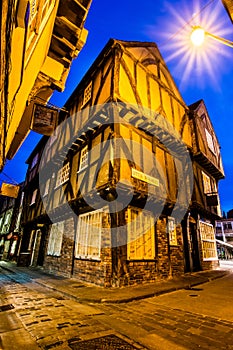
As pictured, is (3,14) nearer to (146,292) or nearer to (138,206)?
(146,292)

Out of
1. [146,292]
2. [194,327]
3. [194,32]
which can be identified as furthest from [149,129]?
[194,327]

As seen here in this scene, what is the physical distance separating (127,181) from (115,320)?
4.20m

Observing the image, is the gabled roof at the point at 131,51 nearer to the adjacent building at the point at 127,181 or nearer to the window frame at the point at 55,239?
the adjacent building at the point at 127,181

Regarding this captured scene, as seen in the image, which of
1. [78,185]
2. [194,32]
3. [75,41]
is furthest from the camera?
[78,185]

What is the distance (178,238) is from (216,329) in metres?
6.51

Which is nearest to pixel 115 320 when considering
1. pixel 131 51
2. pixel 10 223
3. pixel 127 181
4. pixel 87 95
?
pixel 127 181

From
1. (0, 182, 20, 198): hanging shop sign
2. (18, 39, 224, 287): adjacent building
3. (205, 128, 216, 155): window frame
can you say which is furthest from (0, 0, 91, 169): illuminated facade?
(205, 128, 216, 155): window frame

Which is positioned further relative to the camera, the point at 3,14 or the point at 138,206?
the point at 138,206

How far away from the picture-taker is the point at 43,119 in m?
6.77

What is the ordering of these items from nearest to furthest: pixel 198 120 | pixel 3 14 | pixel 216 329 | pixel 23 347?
pixel 3 14, pixel 23 347, pixel 216 329, pixel 198 120

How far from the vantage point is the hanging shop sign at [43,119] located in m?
6.63

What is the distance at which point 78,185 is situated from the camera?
8734 millimetres

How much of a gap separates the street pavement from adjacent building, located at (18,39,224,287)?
1519mm

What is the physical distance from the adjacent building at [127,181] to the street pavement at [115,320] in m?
1.52
